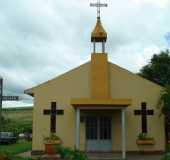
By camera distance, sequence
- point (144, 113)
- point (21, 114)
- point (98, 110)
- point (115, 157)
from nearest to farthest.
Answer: point (115, 157) < point (98, 110) < point (144, 113) < point (21, 114)

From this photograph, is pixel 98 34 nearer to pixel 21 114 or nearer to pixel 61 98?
pixel 61 98

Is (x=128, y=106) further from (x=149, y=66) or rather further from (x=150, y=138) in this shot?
(x=149, y=66)

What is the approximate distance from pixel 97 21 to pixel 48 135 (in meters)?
7.46

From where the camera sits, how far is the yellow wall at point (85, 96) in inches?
1053

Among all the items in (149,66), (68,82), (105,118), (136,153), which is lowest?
(136,153)

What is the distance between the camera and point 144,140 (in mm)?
26375

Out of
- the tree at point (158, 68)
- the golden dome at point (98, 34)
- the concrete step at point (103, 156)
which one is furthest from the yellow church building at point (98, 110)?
the tree at point (158, 68)

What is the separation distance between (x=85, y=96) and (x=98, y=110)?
1093 millimetres

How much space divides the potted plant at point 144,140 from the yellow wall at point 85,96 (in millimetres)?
351

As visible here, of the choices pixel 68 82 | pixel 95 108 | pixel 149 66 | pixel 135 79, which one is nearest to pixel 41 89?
pixel 68 82

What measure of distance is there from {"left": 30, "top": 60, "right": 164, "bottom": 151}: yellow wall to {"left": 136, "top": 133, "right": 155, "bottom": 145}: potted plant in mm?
351

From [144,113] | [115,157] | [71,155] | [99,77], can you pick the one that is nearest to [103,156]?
[115,157]

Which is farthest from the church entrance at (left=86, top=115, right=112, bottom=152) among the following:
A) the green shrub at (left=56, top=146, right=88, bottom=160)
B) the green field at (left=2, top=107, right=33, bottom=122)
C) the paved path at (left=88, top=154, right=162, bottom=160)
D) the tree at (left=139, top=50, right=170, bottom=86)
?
the green field at (left=2, top=107, right=33, bottom=122)

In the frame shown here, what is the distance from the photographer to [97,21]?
94.4ft
